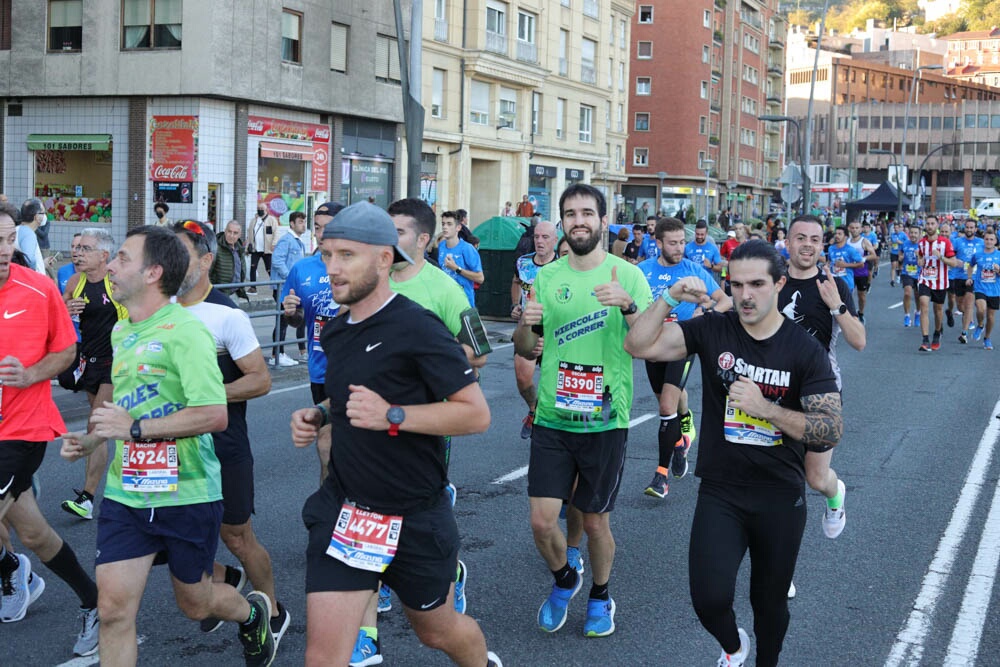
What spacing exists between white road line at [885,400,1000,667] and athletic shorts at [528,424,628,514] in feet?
4.71

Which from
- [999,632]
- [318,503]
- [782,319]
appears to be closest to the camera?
[318,503]

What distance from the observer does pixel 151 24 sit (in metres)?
29.3

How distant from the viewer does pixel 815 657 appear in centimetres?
518

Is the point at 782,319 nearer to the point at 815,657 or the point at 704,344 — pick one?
the point at 704,344

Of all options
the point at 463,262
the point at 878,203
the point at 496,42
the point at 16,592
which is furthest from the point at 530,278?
the point at 878,203

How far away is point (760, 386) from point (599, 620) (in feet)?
5.29

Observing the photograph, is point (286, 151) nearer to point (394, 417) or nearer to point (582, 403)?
point (582, 403)

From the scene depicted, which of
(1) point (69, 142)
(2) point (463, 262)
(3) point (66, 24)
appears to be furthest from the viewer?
(1) point (69, 142)

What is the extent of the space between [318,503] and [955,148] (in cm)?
13293

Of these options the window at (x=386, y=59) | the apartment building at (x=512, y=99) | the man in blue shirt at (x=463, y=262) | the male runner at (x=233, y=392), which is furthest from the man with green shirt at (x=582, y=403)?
the apartment building at (x=512, y=99)

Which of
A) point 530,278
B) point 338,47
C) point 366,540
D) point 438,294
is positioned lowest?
point 366,540

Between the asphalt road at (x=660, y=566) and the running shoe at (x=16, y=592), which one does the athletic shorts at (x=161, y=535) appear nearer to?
the asphalt road at (x=660, y=566)

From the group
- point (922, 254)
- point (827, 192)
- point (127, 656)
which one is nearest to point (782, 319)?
point (127, 656)

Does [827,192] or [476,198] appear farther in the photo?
[827,192]
